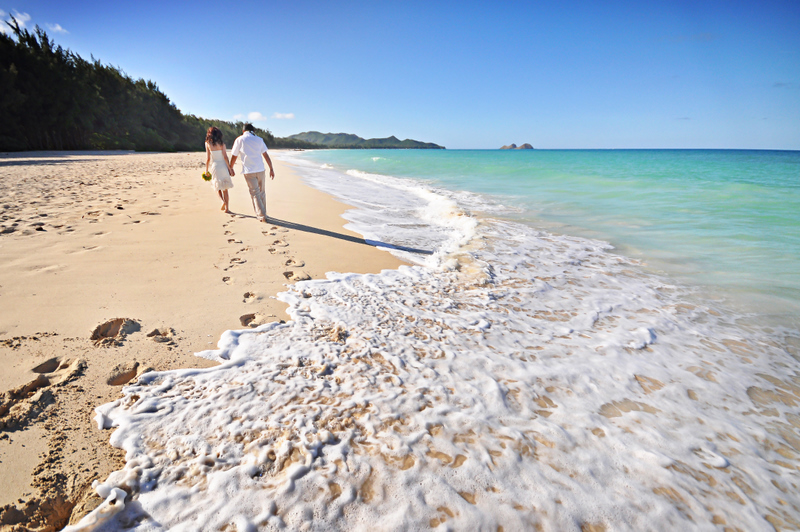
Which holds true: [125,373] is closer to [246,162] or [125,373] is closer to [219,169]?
[246,162]

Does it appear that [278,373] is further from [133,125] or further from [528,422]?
[133,125]

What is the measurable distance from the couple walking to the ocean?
10.5 feet

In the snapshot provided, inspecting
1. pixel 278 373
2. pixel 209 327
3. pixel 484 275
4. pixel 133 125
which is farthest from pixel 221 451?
pixel 133 125

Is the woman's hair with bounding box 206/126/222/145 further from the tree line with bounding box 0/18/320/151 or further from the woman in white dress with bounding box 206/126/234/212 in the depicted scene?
the tree line with bounding box 0/18/320/151

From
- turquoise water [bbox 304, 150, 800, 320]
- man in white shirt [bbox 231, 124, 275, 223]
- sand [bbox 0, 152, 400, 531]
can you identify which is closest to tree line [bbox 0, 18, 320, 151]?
sand [bbox 0, 152, 400, 531]

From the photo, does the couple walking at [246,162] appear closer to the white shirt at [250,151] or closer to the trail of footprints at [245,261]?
the white shirt at [250,151]

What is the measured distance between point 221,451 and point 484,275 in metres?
3.44

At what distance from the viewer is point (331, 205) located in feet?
28.0

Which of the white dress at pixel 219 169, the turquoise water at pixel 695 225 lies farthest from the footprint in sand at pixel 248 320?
the turquoise water at pixel 695 225

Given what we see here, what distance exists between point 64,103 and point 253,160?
32.7 meters

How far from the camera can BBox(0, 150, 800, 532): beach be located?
63.0 inches

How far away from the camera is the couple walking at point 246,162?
6023mm

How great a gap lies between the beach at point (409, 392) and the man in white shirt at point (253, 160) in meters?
1.45

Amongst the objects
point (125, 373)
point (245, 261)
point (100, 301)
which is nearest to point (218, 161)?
point (245, 261)
